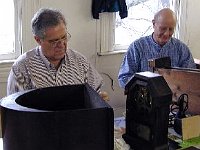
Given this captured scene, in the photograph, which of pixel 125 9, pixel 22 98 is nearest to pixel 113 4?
→ pixel 125 9

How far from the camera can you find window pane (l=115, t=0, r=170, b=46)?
11.1 feet

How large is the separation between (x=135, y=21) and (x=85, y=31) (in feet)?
2.12

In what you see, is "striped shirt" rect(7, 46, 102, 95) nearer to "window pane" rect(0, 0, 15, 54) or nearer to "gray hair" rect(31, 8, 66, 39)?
"gray hair" rect(31, 8, 66, 39)

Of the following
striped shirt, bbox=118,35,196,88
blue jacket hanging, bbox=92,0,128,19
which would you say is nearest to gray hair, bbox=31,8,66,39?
striped shirt, bbox=118,35,196,88

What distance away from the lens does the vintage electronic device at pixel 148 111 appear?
1335 mm

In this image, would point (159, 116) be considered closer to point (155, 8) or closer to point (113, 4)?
point (113, 4)

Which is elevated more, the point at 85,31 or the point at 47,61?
the point at 85,31

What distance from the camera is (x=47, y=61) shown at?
185 centimetres

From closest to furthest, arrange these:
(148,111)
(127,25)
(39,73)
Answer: (148,111) → (39,73) → (127,25)

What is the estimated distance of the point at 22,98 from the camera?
108 cm

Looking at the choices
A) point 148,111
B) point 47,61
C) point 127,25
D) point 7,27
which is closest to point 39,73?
point 47,61

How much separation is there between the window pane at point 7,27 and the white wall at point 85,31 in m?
0.12

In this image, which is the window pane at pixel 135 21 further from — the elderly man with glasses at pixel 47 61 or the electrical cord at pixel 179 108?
the electrical cord at pixel 179 108

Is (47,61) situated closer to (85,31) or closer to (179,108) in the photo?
(179,108)
